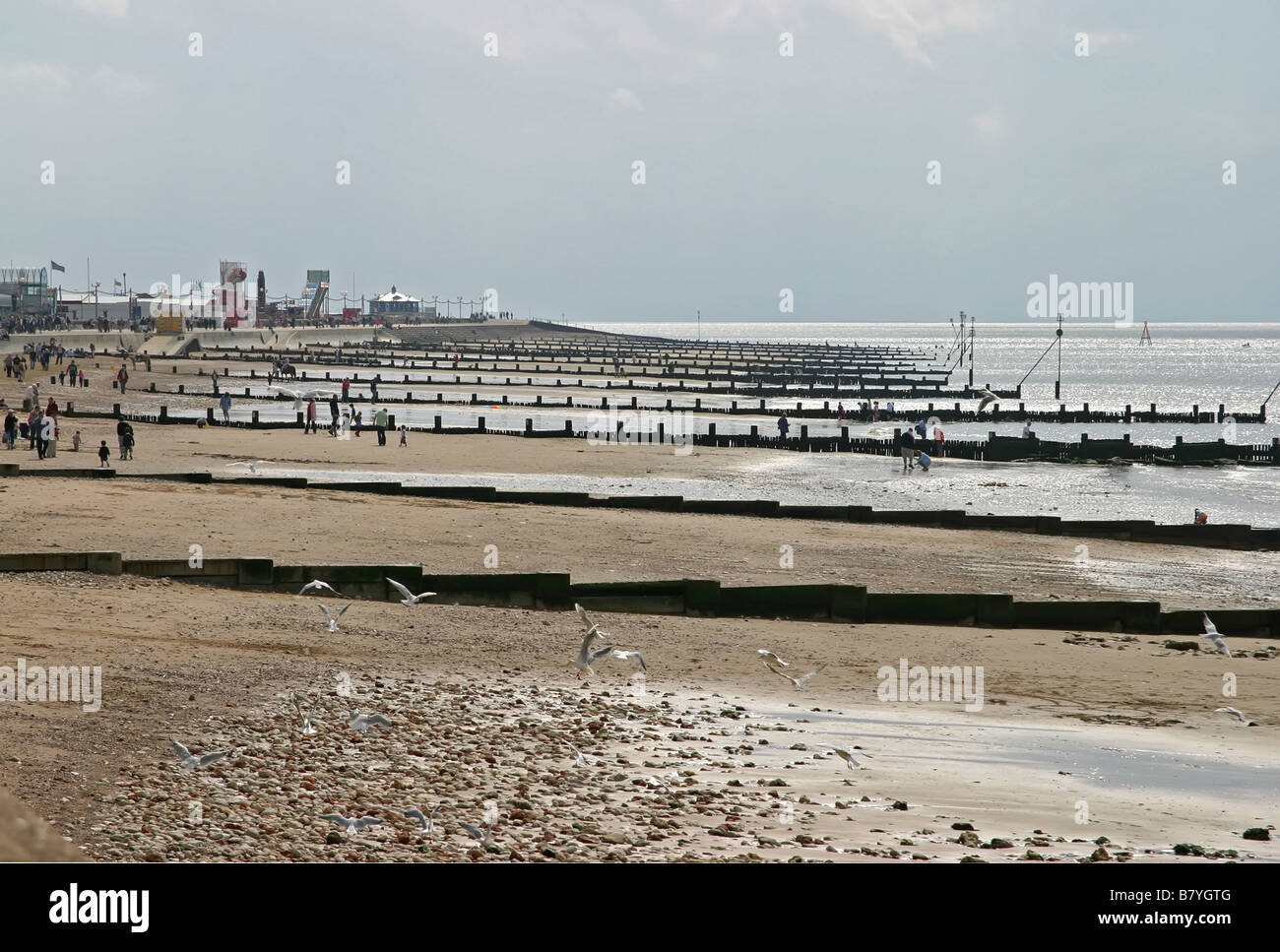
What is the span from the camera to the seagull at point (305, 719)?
39.1 feet

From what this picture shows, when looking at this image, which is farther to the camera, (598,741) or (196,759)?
(598,741)

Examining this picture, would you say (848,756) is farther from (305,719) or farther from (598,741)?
(305,719)

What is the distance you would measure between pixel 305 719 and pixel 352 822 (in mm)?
3428

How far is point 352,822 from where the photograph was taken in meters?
9.07

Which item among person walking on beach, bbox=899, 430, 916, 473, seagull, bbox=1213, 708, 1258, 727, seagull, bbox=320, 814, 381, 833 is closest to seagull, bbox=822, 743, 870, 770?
seagull, bbox=320, 814, 381, 833

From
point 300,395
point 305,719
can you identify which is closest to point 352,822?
point 305,719

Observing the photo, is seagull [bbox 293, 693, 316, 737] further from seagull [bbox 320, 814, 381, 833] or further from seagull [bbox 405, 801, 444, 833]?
seagull [bbox 320, 814, 381, 833]

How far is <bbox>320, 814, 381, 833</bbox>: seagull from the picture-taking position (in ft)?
29.7

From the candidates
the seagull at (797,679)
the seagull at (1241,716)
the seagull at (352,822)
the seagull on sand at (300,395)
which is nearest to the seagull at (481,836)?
the seagull at (352,822)

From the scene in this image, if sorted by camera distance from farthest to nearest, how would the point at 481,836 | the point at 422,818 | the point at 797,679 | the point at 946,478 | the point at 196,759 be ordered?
the point at 946,478
the point at 797,679
the point at 196,759
the point at 422,818
the point at 481,836

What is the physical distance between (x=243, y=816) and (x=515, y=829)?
2.04 meters

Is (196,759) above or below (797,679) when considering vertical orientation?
above

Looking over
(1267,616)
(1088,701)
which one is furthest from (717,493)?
(1088,701)

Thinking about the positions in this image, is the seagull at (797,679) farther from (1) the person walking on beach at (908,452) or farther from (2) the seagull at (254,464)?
(1) the person walking on beach at (908,452)
